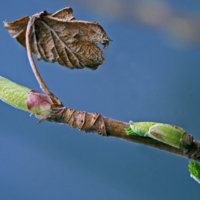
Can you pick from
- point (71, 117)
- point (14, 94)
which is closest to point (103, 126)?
point (71, 117)

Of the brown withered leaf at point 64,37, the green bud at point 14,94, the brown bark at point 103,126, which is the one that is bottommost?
the green bud at point 14,94

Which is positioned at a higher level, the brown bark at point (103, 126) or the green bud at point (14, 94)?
the brown bark at point (103, 126)

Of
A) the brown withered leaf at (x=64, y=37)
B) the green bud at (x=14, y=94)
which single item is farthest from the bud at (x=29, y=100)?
the brown withered leaf at (x=64, y=37)

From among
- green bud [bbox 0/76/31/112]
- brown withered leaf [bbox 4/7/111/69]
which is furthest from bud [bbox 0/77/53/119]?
brown withered leaf [bbox 4/7/111/69]

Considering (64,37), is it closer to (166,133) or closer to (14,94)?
(14,94)

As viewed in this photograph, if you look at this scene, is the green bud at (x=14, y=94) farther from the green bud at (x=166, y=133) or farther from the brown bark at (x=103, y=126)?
the green bud at (x=166, y=133)

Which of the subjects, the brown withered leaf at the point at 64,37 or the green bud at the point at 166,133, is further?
the brown withered leaf at the point at 64,37

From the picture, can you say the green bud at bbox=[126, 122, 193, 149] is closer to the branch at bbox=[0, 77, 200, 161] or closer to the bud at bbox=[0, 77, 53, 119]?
the branch at bbox=[0, 77, 200, 161]
